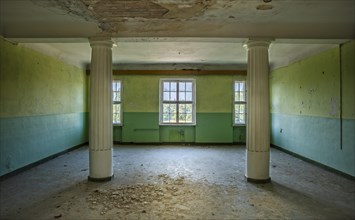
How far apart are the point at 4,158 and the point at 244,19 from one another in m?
4.79

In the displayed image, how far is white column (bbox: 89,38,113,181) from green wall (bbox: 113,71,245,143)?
3958 millimetres

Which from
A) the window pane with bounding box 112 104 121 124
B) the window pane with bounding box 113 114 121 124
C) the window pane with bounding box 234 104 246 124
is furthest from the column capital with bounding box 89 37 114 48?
the window pane with bounding box 234 104 246 124

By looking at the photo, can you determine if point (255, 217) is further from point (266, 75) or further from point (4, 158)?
point (4, 158)

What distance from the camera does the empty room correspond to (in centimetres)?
320

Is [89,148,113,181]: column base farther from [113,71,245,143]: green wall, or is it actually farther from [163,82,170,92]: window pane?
[163,82,170,92]: window pane

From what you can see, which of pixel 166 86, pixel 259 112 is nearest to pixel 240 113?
pixel 166 86

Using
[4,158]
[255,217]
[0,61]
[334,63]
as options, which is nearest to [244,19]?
[334,63]

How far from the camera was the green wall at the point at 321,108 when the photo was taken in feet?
14.4

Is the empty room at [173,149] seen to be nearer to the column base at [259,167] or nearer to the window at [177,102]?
the column base at [259,167]

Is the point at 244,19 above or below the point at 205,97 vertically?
above

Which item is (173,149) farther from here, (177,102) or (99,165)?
(99,165)

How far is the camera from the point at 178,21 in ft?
12.5

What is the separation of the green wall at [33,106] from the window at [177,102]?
2842 millimetres

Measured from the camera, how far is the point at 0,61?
409 cm
